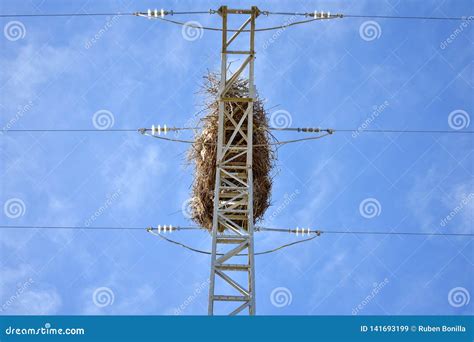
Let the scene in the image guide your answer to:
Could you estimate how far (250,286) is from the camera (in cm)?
1015

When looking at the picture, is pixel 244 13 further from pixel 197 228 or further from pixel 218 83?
pixel 197 228

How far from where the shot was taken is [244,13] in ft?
37.7

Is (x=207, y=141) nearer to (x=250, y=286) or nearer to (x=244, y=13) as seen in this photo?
(x=244, y=13)

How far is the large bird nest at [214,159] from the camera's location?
11.9 m

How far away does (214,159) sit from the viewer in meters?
11.8

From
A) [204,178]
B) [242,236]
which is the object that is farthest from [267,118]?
[242,236]

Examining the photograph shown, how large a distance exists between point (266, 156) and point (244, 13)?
6.32ft

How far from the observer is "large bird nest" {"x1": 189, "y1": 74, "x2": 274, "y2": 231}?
1187 cm

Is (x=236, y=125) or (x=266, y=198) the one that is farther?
(x=266, y=198)

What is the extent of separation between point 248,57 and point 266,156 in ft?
4.55
